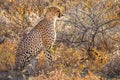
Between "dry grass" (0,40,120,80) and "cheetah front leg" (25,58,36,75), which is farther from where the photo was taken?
"dry grass" (0,40,120,80)

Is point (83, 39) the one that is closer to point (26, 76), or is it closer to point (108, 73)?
point (108, 73)

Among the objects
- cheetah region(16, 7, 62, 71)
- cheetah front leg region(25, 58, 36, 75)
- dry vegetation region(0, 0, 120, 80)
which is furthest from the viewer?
dry vegetation region(0, 0, 120, 80)

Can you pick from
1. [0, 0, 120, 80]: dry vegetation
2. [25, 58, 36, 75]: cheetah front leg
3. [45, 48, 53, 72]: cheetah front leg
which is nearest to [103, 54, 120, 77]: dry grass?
[0, 0, 120, 80]: dry vegetation

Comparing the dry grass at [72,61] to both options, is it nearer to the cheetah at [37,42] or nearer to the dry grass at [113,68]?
the dry grass at [113,68]

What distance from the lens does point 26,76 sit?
7859 millimetres

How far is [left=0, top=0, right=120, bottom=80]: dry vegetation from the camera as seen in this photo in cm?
813

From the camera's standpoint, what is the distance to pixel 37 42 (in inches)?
320

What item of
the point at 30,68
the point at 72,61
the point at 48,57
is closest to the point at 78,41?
the point at 72,61

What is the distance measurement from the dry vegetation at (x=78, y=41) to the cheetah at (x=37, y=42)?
18cm

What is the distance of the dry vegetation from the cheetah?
7.2 inches

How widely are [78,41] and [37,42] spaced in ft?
4.58

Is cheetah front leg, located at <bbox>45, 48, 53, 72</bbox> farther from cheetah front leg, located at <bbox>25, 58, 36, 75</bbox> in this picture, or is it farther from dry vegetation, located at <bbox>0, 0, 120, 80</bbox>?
cheetah front leg, located at <bbox>25, 58, 36, 75</bbox>

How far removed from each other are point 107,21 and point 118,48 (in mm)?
649

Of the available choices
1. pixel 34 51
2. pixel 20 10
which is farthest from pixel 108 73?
pixel 20 10
